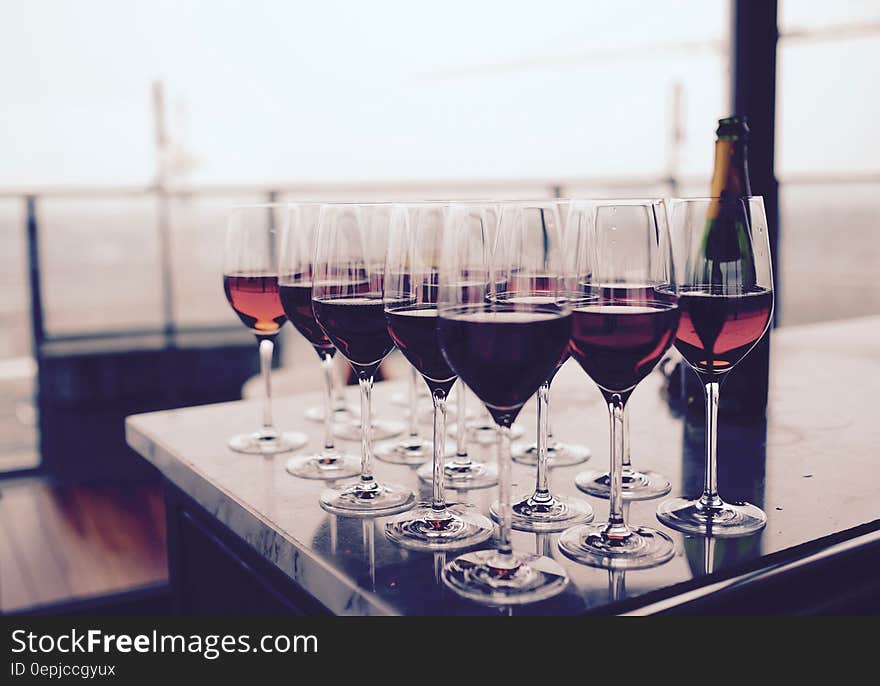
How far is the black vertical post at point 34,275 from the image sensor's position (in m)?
3.81

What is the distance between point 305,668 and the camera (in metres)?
0.71

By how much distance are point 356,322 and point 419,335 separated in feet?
0.34

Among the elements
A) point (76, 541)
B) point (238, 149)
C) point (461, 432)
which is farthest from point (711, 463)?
point (238, 149)

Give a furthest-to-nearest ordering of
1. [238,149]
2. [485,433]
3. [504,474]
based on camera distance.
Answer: [238,149] → [485,433] → [504,474]

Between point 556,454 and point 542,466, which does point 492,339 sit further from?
point 556,454

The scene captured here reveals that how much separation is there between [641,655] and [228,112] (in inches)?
209

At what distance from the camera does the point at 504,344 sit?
0.60 meters

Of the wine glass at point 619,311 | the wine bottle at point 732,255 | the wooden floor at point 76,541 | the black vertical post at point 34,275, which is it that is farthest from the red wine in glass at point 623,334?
the black vertical post at point 34,275

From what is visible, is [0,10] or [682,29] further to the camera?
[682,29]

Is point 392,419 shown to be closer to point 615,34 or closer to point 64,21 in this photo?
point 64,21

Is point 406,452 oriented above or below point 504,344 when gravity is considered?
below

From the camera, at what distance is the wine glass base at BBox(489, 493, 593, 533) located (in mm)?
735

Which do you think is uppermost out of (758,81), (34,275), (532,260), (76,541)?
(758,81)

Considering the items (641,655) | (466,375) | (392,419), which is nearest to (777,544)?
(641,655)
